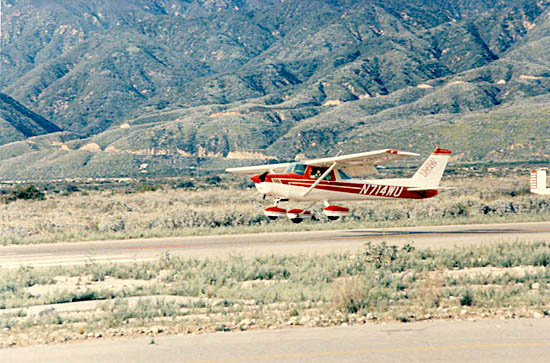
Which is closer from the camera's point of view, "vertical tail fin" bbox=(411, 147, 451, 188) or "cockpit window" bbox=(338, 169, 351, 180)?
"cockpit window" bbox=(338, 169, 351, 180)

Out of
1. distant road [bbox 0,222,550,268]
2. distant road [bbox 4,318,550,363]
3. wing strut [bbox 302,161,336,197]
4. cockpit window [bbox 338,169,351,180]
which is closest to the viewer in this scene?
distant road [bbox 4,318,550,363]

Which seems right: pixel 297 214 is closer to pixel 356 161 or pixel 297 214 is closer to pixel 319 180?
pixel 319 180

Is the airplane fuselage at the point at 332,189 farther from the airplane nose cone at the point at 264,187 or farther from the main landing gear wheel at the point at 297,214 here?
the main landing gear wheel at the point at 297,214

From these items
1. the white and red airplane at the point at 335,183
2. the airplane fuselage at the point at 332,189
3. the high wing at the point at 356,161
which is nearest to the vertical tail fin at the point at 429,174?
the white and red airplane at the point at 335,183

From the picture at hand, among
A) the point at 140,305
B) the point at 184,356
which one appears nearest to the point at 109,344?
the point at 184,356

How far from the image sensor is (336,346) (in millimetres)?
11062

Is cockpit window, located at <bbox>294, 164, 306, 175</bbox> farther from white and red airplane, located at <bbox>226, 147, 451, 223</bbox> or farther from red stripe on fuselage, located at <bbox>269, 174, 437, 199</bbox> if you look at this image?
red stripe on fuselage, located at <bbox>269, 174, 437, 199</bbox>

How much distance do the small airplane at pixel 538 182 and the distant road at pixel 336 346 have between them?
29073mm

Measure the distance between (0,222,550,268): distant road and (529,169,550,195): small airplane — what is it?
10.5 metres

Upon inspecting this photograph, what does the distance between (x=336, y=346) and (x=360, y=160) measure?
1665cm

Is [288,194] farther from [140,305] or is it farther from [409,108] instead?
[409,108]

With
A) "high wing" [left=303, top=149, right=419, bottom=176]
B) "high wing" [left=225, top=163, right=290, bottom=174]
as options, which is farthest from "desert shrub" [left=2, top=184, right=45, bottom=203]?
"high wing" [left=303, top=149, right=419, bottom=176]

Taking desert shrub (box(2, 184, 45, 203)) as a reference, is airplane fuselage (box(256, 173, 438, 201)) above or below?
above

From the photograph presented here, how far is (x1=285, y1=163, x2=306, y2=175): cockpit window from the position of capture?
27.2m
